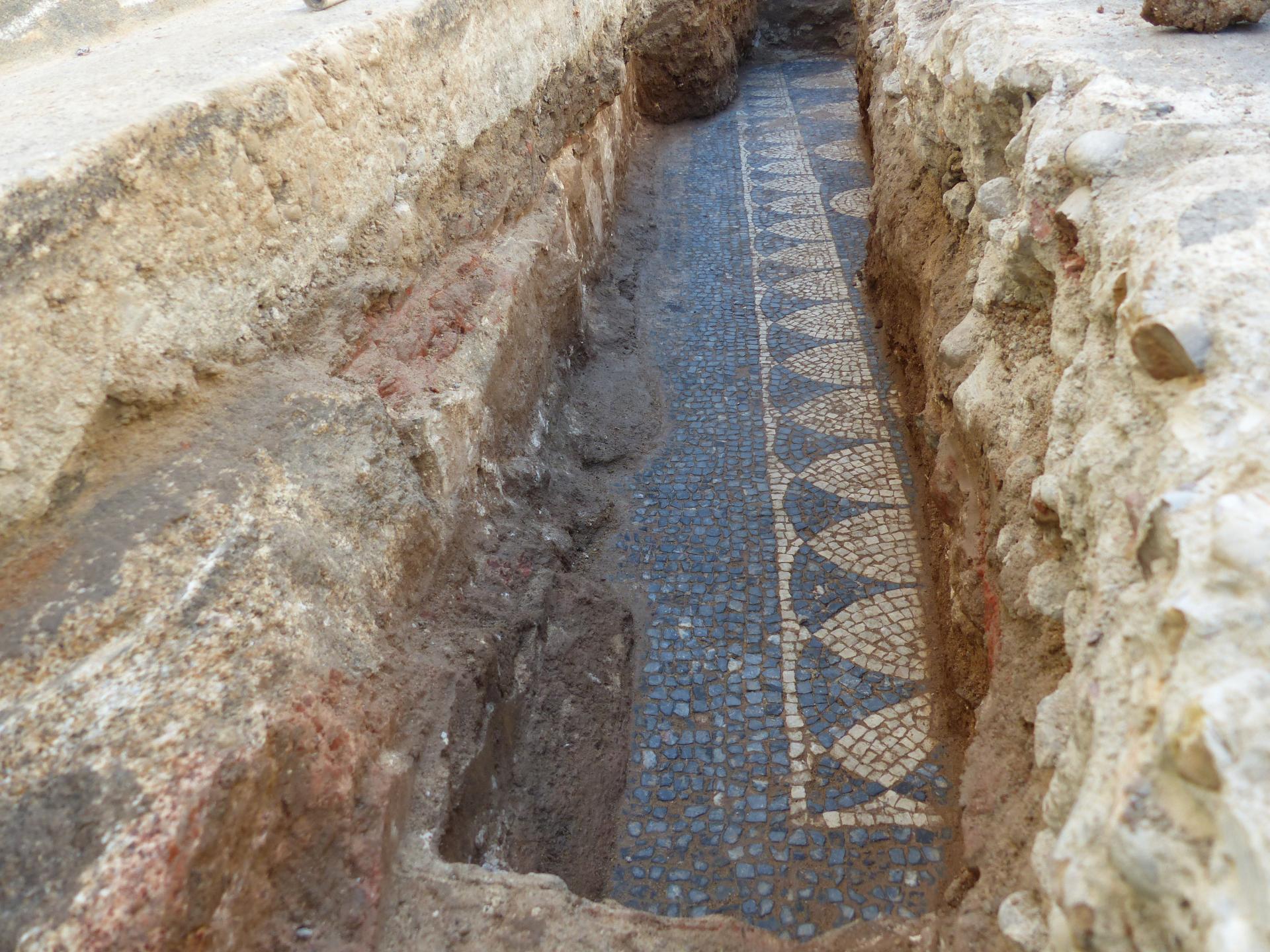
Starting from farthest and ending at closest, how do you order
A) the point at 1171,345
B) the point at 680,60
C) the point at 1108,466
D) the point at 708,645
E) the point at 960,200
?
the point at 680,60
the point at 960,200
the point at 708,645
the point at 1108,466
the point at 1171,345

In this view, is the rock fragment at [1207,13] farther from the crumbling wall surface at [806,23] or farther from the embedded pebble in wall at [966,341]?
the crumbling wall surface at [806,23]

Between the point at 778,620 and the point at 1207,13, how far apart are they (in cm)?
226

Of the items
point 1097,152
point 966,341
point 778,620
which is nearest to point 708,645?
point 778,620

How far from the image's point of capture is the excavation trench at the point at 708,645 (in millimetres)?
2320

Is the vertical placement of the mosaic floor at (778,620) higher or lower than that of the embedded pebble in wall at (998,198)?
lower

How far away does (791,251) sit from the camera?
17.7 feet

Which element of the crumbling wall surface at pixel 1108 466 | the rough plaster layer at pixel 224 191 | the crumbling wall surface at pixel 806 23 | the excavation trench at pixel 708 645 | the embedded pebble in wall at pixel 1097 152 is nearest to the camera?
the crumbling wall surface at pixel 1108 466

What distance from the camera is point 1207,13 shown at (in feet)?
9.06

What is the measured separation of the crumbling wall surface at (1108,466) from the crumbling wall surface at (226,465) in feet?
4.30

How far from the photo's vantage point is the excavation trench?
91.4 inches

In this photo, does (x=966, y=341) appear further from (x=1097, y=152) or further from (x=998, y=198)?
(x=1097, y=152)

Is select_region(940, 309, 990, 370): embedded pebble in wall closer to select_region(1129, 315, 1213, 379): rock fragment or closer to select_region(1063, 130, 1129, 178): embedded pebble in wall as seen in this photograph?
select_region(1063, 130, 1129, 178): embedded pebble in wall

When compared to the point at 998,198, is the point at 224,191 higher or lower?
higher

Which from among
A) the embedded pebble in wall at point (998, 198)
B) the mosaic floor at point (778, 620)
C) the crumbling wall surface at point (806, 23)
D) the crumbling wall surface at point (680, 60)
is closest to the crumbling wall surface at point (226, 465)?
the mosaic floor at point (778, 620)
